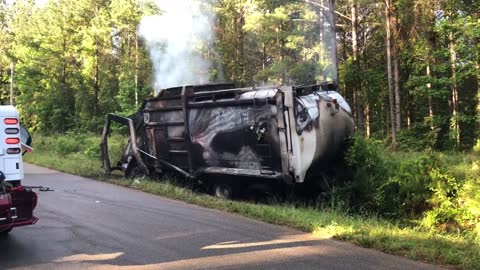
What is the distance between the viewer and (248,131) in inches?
434

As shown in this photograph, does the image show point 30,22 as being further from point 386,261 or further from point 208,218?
point 386,261

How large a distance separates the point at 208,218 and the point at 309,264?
10.2 ft

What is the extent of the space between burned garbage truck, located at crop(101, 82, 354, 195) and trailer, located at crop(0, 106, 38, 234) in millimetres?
5268

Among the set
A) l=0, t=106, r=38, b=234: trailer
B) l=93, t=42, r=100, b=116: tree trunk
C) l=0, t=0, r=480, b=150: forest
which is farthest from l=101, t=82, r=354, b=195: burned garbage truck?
l=93, t=42, r=100, b=116: tree trunk

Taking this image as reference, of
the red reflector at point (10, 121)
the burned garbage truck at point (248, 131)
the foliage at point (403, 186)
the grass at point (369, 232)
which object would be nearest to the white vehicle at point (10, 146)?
the red reflector at point (10, 121)

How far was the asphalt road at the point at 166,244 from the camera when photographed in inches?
233

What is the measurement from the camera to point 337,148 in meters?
11.1

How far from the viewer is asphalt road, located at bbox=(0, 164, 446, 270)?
19.4 feet

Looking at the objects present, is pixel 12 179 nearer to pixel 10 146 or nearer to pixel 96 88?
pixel 10 146

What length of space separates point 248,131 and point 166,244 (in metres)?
4.63

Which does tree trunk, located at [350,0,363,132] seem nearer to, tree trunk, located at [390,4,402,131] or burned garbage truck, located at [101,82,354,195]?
tree trunk, located at [390,4,402,131]

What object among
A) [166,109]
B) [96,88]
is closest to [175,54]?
[166,109]

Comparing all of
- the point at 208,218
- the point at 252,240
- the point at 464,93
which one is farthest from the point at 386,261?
the point at 464,93

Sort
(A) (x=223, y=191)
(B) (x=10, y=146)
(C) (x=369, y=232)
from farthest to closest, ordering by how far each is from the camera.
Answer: (A) (x=223, y=191) → (C) (x=369, y=232) → (B) (x=10, y=146)
